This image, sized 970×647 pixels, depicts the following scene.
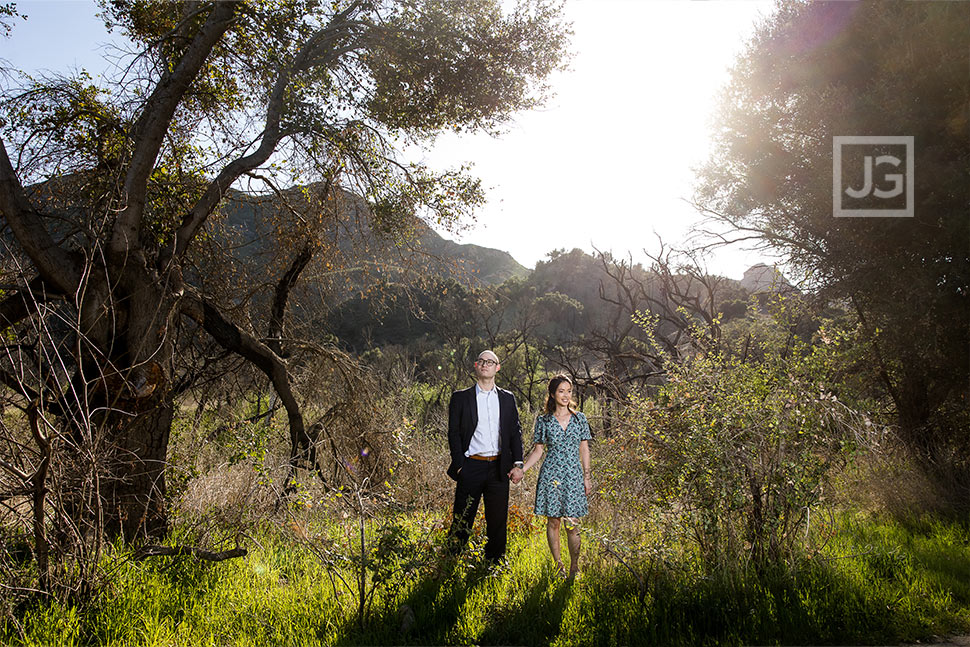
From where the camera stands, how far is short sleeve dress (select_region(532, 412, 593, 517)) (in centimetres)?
479

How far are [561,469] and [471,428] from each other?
827 millimetres

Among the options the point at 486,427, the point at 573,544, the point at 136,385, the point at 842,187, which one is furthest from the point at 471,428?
the point at 842,187

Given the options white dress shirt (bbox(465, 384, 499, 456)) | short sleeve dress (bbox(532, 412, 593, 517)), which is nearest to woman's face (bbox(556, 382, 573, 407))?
short sleeve dress (bbox(532, 412, 593, 517))

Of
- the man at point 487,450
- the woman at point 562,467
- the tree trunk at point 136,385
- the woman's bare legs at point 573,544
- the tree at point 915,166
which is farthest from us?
the tree at point 915,166

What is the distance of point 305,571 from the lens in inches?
194

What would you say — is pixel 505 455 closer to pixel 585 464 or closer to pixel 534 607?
pixel 585 464

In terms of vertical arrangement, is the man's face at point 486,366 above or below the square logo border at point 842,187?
below

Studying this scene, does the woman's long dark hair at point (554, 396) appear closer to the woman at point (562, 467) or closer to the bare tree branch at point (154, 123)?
the woman at point (562, 467)

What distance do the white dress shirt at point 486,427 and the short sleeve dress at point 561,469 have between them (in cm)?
37

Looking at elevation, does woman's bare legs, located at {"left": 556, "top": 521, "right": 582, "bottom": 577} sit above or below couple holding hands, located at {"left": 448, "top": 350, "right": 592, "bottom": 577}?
below

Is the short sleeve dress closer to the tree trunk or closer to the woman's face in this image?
the woman's face

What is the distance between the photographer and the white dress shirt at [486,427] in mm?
4938

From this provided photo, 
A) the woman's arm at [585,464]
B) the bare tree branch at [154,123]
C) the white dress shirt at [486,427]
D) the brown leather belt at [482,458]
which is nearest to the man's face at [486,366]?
the white dress shirt at [486,427]

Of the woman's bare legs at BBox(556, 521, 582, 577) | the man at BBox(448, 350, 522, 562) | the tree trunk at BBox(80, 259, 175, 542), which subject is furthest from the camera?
the tree trunk at BBox(80, 259, 175, 542)
